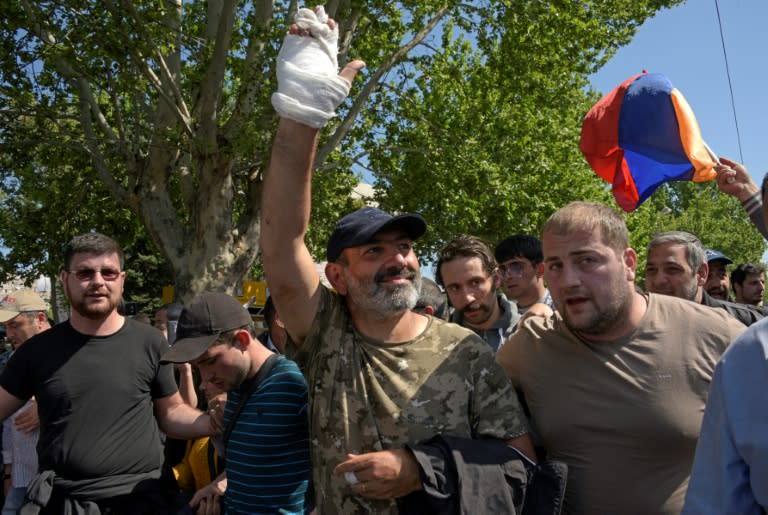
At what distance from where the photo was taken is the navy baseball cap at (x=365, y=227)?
2303 millimetres

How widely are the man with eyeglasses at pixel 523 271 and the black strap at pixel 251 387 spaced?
83.0 inches

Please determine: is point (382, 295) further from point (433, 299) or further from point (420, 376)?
point (433, 299)

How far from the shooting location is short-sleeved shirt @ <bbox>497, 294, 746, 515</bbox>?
220cm

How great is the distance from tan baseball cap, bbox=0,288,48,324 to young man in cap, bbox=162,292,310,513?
305 centimetres

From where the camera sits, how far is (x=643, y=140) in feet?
12.7

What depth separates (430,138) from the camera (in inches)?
624

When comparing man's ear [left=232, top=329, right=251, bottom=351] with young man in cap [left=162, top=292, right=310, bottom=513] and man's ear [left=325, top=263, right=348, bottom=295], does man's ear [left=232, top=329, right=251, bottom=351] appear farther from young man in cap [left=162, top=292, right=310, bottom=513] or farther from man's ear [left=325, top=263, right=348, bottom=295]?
man's ear [left=325, top=263, right=348, bottom=295]

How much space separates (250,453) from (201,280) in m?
11.1

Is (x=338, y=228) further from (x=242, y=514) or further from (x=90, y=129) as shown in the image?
(x=90, y=129)

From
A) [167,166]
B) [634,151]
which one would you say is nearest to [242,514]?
[634,151]

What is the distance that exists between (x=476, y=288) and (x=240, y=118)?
365 inches

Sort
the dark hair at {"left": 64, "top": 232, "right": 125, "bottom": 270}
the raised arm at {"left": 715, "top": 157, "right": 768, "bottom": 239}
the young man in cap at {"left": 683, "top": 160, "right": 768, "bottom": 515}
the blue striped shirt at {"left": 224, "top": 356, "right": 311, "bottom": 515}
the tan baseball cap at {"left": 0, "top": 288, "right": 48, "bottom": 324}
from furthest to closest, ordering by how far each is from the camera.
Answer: the tan baseball cap at {"left": 0, "top": 288, "right": 48, "bottom": 324}
the dark hair at {"left": 64, "top": 232, "right": 125, "bottom": 270}
the raised arm at {"left": 715, "top": 157, "right": 768, "bottom": 239}
the blue striped shirt at {"left": 224, "top": 356, "right": 311, "bottom": 515}
the young man in cap at {"left": 683, "top": 160, "right": 768, "bottom": 515}

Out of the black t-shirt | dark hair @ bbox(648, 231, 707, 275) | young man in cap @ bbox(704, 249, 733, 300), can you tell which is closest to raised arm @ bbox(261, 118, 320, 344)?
the black t-shirt

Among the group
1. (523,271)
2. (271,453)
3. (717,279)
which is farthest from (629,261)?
(717,279)
